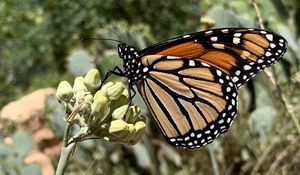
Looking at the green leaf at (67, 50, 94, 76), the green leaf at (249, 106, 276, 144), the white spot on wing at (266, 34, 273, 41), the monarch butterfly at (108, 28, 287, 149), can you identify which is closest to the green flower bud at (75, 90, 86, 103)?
the monarch butterfly at (108, 28, 287, 149)

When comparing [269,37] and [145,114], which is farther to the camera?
[145,114]

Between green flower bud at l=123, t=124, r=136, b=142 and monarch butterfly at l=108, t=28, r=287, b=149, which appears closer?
green flower bud at l=123, t=124, r=136, b=142

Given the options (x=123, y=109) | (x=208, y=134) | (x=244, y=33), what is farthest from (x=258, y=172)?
(x=123, y=109)

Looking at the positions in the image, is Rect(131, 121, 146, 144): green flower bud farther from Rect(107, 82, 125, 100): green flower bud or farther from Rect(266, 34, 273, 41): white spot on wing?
Rect(266, 34, 273, 41): white spot on wing

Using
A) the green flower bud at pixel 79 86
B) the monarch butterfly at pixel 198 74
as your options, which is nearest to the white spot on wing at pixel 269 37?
the monarch butterfly at pixel 198 74

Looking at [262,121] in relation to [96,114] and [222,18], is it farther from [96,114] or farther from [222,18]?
[96,114]

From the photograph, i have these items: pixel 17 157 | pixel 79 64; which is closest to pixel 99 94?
pixel 17 157

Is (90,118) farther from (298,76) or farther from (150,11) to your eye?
(150,11)
